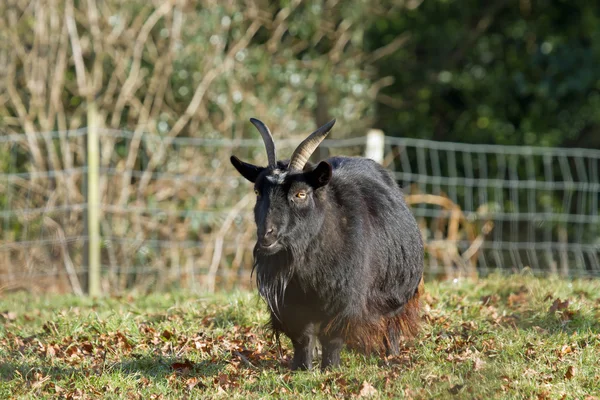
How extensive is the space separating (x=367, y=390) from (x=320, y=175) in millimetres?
1226

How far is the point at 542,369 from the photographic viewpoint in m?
4.99

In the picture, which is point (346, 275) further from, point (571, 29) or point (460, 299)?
point (571, 29)

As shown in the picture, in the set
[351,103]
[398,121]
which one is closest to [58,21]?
[351,103]

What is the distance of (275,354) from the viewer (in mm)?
5738

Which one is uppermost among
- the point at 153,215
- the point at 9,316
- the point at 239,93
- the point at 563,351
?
the point at 239,93

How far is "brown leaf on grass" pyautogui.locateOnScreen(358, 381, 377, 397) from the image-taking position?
467 cm

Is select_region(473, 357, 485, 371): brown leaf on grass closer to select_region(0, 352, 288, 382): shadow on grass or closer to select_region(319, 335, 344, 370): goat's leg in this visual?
select_region(319, 335, 344, 370): goat's leg

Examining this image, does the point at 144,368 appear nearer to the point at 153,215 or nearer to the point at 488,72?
the point at 153,215

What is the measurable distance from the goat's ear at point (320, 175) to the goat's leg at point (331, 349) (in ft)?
2.97

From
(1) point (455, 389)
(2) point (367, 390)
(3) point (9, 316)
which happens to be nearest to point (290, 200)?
(2) point (367, 390)

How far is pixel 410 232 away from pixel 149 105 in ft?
21.2

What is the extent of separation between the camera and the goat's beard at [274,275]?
5.05 meters

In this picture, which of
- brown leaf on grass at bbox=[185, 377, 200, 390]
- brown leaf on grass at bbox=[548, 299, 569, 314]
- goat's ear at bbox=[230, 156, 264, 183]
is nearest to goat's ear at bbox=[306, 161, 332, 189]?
goat's ear at bbox=[230, 156, 264, 183]

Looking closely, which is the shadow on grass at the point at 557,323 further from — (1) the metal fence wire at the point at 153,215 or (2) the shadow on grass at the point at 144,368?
(1) the metal fence wire at the point at 153,215
